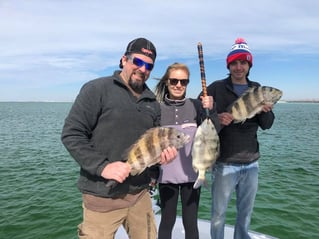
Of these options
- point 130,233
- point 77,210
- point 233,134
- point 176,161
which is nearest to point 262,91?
point 233,134

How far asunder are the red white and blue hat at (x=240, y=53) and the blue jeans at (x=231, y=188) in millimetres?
1599

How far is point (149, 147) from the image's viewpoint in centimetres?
352

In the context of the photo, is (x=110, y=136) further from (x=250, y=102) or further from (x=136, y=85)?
(x=250, y=102)

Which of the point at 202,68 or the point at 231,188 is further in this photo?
A: the point at 231,188

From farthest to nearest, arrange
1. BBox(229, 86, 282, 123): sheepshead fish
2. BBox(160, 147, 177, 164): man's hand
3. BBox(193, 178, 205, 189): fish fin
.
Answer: BBox(229, 86, 282, 123): sheepshead fish
BBox(193, 178, 205, 189): fish fin
BBox(160, 147, 177, 164): man's hand

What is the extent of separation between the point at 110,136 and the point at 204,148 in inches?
51.6

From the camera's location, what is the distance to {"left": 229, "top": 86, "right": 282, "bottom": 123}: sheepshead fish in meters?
4.47

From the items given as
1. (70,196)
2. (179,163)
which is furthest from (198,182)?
(70,196)

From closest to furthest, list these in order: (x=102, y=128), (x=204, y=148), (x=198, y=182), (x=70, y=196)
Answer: (x=102, y=128) < (x=204, y=148) < (x=198, y=182) < (x=70, y=196)

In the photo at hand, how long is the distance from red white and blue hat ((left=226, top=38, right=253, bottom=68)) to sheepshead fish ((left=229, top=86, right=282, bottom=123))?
0.47 metres

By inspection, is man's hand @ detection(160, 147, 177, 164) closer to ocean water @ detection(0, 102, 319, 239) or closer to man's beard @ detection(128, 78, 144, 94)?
man's beard @ detection(128, 78, 144, 94)

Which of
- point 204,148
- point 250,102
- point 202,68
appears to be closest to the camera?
point 204,148

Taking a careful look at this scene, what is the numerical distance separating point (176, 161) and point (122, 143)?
1.14 metres

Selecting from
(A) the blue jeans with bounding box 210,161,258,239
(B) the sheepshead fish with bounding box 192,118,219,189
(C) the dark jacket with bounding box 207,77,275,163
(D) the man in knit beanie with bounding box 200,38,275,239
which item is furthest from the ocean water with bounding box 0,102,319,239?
(B) the sheepshead fish with bounding box 192,118,219,189
